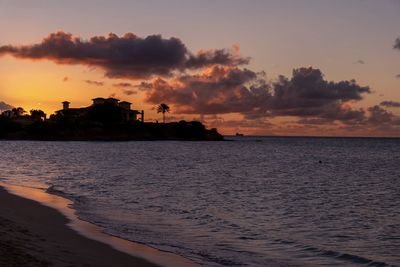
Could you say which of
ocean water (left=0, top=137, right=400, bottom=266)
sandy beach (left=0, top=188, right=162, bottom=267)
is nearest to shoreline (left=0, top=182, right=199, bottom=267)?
sandy beach (left=0, top=188, right=162, bottom=267)

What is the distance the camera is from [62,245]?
50.6 ft

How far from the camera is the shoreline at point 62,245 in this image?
13.0 metres

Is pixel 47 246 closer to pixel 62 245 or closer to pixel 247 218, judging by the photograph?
pixel 62 245

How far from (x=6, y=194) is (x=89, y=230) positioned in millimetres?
12071

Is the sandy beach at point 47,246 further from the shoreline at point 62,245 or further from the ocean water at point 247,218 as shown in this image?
the ocean water at point 247,218

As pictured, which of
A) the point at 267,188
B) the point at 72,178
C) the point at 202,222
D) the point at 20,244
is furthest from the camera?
the point at 72,178

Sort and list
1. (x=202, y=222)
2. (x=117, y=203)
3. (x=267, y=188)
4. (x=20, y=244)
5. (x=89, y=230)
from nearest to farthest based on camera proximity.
Result: (x=20, y=244) → (x=89, y=230) → (x=202, y=222) → (x=117, y=203) → (x=267, y=188)

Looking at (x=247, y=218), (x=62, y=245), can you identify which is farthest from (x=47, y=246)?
(x=247, y=218)

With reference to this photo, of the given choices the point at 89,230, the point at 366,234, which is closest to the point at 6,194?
the point at 89,230

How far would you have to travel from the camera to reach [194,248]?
17.1m

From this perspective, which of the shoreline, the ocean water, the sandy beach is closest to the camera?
the sandy beach

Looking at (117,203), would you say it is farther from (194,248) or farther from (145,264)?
(145,264)

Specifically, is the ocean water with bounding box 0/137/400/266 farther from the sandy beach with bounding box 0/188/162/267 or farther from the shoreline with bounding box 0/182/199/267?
the sandy beach with bounding box 0/188/162/267

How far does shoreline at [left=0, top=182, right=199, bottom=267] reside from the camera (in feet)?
42.5
